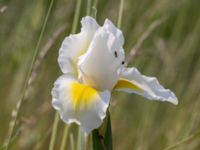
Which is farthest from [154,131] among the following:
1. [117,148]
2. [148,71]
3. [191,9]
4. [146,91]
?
[146,91]

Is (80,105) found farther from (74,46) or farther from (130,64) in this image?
(130,64)

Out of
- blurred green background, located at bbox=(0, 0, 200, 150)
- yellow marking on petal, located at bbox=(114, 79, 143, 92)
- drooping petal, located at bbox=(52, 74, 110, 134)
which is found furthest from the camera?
blurred green background, located at bbox=(0, 0, 200, 150)

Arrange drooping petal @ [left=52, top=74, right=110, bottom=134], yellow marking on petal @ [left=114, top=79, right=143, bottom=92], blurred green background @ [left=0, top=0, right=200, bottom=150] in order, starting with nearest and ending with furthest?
drooping petal @ [left=52, top=74, right=110, bottom=134] < yellow marking on petal @ [left=114, top=79, right=143, bottom=92] < blurred green background @ [left=0, top=0, right=200, bottom=150]

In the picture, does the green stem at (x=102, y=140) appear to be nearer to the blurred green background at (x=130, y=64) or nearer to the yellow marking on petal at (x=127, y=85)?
the yellow marking on petal at (x=127, y=85)

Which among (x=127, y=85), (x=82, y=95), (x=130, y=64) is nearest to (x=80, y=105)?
(x=82, y=95)

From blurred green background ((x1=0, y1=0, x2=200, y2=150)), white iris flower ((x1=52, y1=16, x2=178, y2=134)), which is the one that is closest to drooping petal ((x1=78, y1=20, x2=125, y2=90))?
white iris flower ((x1=52, y1=16, x2=178, y2=134))

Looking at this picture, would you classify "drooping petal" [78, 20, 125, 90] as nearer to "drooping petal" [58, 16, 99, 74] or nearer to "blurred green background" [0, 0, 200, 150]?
"drooping petal" [58, 16, 99, 74]

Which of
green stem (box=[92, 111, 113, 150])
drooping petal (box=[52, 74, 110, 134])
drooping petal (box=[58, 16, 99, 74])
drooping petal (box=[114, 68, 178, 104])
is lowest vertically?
green stem (box=[92, 111, 113, 150])

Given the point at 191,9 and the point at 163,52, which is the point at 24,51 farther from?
the point at 191,9

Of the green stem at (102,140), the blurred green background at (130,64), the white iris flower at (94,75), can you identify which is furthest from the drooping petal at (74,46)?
the blurred green background at (130,64)
